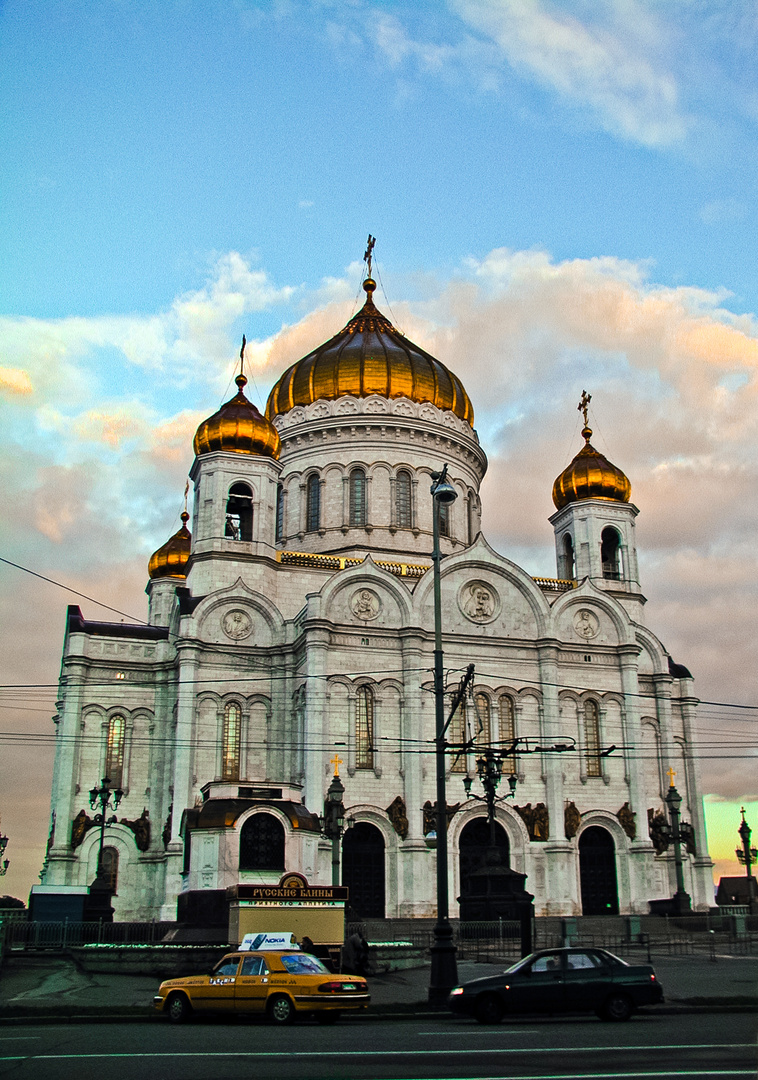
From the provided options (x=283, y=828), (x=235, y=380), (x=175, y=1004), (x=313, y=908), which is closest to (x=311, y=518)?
(x=235, y=380)

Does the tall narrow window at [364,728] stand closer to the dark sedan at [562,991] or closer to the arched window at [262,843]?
the arched window at [262,843]

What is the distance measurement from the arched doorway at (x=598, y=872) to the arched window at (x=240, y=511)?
1700 centimetres

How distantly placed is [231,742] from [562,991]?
978 inches

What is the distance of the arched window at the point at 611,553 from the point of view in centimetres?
4666

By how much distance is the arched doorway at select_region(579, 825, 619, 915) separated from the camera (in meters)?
38.8

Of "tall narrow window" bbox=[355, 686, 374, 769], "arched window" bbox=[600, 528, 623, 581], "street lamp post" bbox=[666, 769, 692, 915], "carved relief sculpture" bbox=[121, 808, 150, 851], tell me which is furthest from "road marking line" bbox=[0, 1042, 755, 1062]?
"arched window" bbox=[600, 528, 623, 581]

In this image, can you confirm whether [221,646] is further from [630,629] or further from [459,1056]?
[459,1056]

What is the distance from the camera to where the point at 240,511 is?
43031 mm

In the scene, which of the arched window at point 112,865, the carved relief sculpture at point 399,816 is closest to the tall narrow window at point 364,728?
the carved relief sculpture at point 399,816

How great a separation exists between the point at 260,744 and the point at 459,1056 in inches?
1114

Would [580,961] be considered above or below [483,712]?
below

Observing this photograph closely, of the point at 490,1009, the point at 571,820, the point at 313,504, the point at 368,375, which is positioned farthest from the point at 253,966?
the point at 368,375

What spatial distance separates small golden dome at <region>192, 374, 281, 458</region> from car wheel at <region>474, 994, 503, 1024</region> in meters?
29.5

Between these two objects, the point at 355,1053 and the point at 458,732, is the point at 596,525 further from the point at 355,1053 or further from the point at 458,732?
the point at 355,1053
